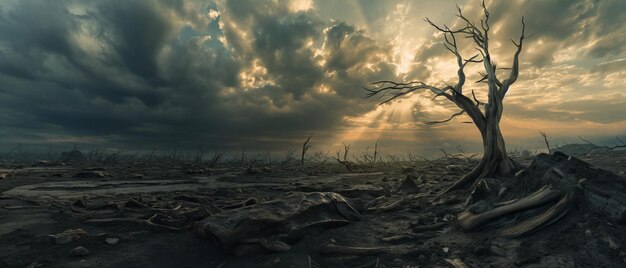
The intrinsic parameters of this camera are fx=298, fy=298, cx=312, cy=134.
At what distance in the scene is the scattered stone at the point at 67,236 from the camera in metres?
5.53

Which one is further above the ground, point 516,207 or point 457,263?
point 516,207

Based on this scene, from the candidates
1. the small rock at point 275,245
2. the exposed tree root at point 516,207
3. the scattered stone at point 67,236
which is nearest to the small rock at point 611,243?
the exposed tree root at point 516,207

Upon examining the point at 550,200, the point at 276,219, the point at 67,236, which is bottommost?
the point at 67,236

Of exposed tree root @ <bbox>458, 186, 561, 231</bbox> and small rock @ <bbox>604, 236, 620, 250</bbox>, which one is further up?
exposed tree root @ <bbox>458, 186, 561, 231</bbox>

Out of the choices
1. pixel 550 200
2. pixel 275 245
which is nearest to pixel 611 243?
pixel 550 200

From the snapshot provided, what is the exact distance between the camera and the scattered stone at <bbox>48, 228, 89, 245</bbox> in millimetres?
5528

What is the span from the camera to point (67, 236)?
222 inches

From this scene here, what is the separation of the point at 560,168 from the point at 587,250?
8.00ft

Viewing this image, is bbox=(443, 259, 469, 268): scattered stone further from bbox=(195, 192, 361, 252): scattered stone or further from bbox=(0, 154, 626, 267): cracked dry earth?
bbox=(195, 192, 361, 252): scattered stone

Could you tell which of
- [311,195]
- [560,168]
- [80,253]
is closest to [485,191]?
[560,168]

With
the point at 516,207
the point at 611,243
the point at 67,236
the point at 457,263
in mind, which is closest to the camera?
the point at 611,243

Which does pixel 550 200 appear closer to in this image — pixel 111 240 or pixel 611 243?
pixel 611 243

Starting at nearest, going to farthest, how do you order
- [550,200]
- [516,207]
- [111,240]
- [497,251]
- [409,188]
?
[497,251]
[550,200]
[516,207]
[111,240]
[409,188]

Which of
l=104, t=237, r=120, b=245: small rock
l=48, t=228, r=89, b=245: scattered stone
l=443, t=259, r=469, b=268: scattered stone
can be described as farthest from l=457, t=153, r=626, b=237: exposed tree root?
l=48, t=228, r=89, b=245: scattered stone
